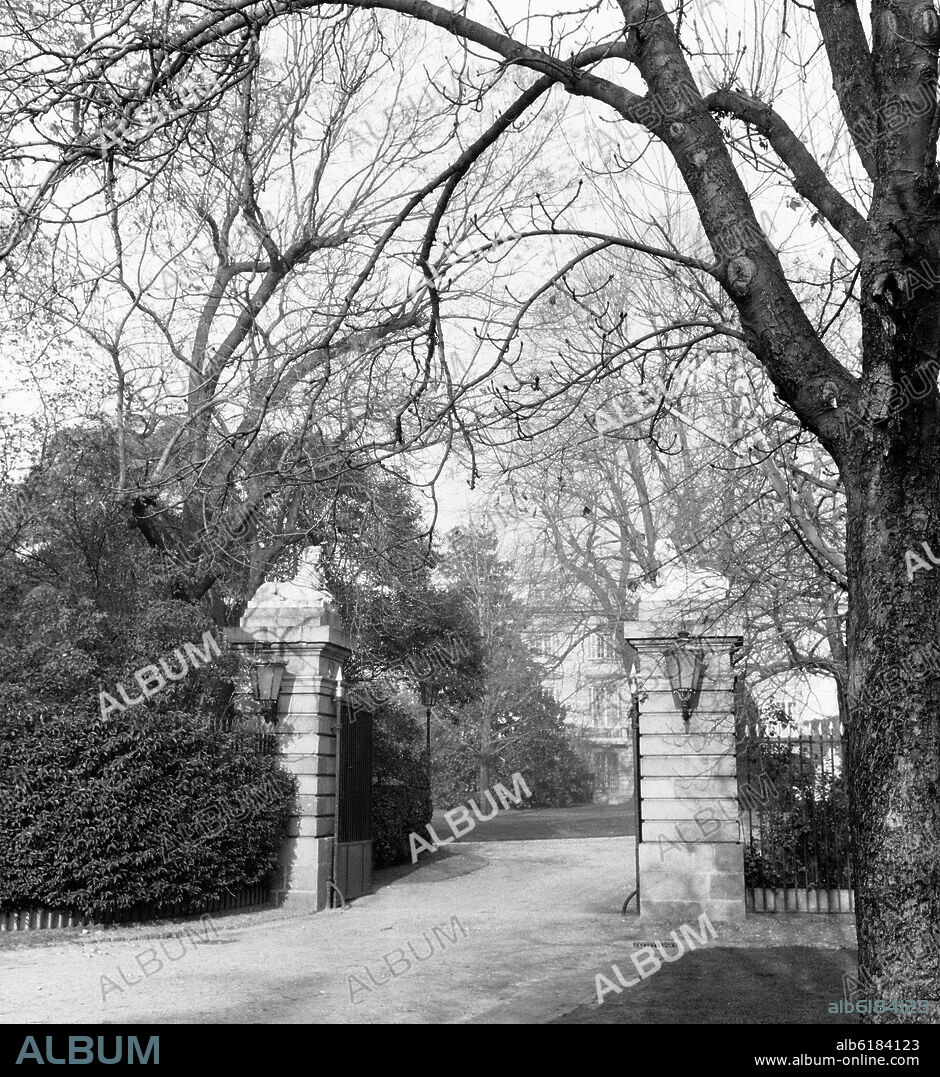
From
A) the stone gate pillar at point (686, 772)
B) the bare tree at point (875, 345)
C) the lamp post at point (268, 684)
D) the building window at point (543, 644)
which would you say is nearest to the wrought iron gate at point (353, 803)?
the lamp post at point (268, 684)

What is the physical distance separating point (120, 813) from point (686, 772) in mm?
5826

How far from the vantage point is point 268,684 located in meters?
12.5

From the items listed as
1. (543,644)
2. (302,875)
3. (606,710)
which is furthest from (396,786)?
(606,710)

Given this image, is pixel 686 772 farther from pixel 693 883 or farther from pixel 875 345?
pixel 875 345

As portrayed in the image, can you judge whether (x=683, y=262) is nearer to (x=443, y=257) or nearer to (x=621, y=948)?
(x=443, y=257)

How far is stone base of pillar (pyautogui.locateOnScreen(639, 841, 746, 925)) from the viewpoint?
11.5 m

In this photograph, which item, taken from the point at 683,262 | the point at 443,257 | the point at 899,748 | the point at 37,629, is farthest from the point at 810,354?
the point at 37,629

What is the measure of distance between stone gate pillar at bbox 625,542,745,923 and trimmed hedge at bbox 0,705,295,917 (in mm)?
4206

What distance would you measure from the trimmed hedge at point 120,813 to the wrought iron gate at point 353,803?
1.62 m

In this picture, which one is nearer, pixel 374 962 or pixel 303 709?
pixel 374 962

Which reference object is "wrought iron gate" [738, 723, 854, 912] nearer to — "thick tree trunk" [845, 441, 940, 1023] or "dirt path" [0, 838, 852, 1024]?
"dirt path" [0, 838, 852, 1024]

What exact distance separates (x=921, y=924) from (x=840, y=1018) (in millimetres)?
3545

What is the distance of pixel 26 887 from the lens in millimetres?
10242

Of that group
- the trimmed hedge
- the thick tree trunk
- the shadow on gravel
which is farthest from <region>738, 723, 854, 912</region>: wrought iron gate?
the thick tree trunk
